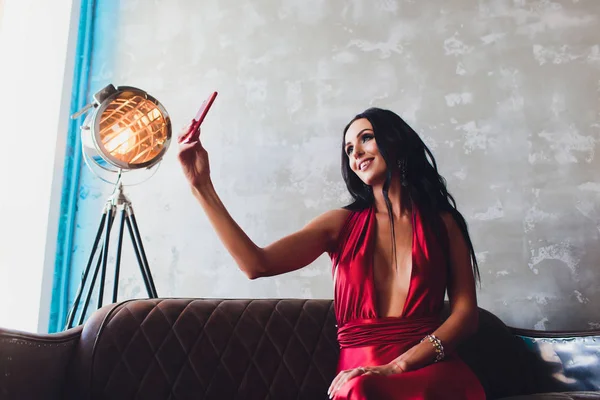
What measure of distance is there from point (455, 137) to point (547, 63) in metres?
0.53

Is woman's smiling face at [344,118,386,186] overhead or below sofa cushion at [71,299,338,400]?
overhead

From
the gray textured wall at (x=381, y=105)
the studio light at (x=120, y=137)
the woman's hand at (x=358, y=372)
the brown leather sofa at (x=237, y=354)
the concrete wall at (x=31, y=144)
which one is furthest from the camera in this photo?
the concrete wall at (x=31, y=144)

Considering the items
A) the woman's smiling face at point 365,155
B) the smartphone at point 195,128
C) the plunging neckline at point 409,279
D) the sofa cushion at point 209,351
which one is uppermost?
the smartphone at point 195,128

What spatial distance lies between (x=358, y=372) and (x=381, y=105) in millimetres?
1524

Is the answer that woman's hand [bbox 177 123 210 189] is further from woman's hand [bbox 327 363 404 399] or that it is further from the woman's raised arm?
woman's hand [bbox 327 363 404 399]

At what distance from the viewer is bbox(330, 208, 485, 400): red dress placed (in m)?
1.51

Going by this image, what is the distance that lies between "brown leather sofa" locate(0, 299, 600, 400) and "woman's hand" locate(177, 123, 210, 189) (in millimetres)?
685

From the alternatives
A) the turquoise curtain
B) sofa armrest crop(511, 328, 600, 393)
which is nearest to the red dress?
sofa armrest crop(511, 328, 600, 393)

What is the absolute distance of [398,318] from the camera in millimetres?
1646

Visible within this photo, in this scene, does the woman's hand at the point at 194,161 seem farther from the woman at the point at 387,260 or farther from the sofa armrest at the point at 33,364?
the sofa armrest at the point at 33,364

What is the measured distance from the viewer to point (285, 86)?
2746 millimetres

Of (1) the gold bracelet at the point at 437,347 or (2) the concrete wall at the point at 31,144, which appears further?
(2) the concrete wall at the point at 31,144

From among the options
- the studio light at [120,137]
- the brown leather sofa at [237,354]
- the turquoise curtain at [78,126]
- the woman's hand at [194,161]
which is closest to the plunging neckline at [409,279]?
the brown leather sofa at [237,354]

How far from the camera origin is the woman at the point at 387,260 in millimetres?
1512
